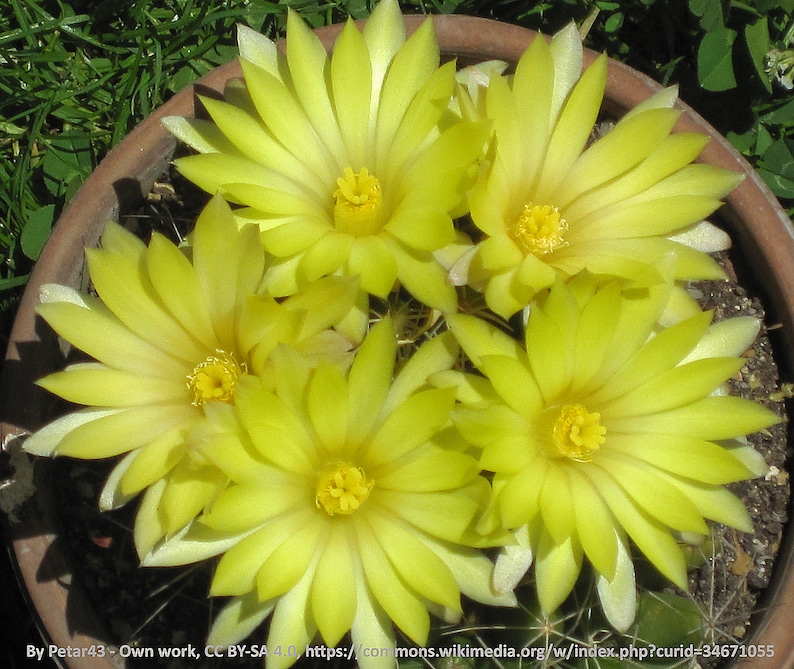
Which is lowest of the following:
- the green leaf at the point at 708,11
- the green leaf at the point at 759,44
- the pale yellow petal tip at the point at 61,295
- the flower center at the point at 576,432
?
the flower center at the point at 576,432

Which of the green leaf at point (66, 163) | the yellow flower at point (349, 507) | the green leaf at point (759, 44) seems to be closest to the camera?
the yellow flower at point (349, 507)

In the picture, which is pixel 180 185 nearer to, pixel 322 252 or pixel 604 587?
pixel 322 252

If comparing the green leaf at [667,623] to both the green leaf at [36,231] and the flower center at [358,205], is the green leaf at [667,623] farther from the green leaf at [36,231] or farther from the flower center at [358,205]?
the green leaf at [36,231]

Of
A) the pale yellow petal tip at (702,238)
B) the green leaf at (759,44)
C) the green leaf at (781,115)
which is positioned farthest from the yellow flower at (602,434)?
the green leaf at (781,115)

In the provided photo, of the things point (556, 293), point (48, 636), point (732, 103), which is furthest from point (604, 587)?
point (732, 103)

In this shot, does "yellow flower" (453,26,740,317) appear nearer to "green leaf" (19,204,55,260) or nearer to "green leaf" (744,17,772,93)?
"green leaf" (744,17,772,93)

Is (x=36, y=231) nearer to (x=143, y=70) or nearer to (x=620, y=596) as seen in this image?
(x=143, y=70)

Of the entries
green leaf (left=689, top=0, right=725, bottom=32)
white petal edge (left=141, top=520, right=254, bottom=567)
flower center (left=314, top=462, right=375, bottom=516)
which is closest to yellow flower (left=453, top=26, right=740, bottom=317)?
flower center (left=314, top=462, right=375, bottom=516)
